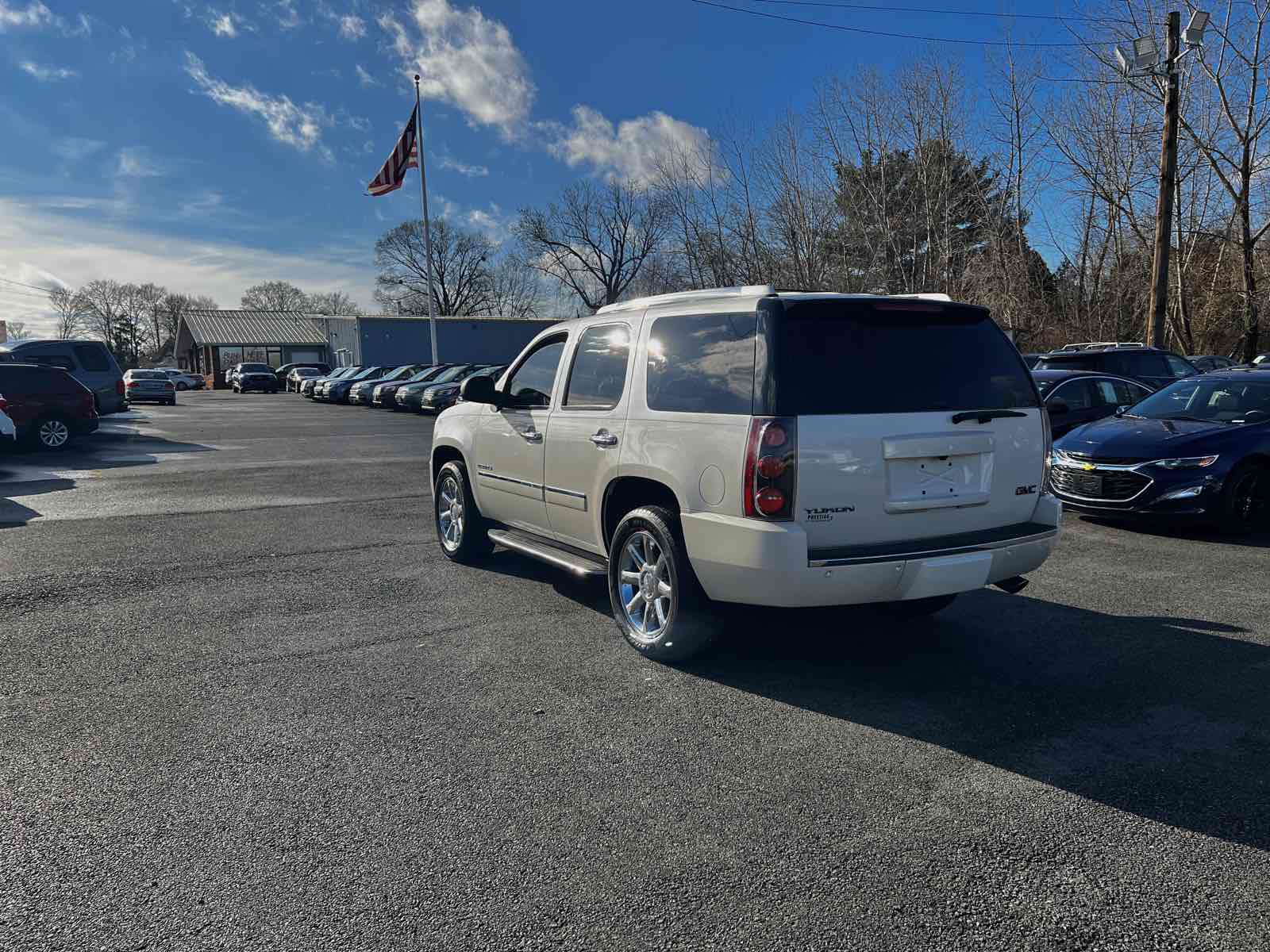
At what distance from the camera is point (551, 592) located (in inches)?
241

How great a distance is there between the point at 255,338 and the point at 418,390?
48.9m

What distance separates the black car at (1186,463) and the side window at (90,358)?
20686mm

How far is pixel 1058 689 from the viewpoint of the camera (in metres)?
4.28

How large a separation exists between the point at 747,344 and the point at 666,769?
2.03 meters

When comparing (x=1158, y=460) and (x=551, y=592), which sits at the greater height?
(x=1158, y=460)

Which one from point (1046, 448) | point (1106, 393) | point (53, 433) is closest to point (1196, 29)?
point (1106, 393)

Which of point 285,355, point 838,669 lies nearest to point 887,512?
point 838,669

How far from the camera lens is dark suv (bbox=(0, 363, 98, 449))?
15.3m

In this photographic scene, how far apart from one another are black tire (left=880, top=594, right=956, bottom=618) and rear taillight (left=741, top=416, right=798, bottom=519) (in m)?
1.73

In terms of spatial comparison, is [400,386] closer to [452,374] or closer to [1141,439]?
[452,374]

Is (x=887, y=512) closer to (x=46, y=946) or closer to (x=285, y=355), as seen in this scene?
(x=46, y=946)

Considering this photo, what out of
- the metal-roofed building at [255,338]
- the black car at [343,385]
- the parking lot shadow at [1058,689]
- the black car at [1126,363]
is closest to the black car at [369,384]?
the black car at [343,385]

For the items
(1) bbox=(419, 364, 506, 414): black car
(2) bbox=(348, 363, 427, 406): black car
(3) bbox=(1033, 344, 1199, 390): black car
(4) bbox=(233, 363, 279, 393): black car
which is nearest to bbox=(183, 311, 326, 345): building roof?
(4) bbox=(233, 363, 279, 393): black car

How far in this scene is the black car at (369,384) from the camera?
112 ft
